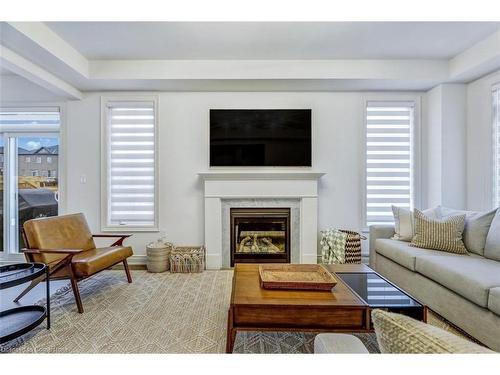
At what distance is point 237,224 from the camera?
4.08 metres

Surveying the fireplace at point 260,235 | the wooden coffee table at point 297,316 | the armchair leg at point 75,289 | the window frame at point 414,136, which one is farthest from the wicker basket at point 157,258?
the window frame at point 414,136

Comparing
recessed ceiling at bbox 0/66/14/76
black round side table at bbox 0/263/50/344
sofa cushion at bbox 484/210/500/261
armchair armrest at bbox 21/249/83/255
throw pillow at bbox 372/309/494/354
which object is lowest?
black round side table at bbox 0/263/50/344

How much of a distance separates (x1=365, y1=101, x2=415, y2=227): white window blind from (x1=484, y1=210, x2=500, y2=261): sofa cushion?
1.52 meters

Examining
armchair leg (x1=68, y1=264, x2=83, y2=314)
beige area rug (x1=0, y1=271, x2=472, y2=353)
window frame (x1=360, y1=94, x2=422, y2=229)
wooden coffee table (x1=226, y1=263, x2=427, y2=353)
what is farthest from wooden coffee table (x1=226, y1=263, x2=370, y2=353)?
window frame (x1=360, y1=94, x2=422, y2=229)

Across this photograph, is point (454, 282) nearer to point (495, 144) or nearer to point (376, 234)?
point (376, 234)

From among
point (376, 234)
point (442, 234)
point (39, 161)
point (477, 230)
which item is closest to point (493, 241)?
point (477, 230)

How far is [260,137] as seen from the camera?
406cm

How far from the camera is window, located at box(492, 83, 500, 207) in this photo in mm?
3398

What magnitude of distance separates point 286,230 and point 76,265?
101 inches

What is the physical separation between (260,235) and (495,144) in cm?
314

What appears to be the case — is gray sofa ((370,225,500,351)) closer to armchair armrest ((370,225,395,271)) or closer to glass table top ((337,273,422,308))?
armchair armrest ((370,225,395,271))
